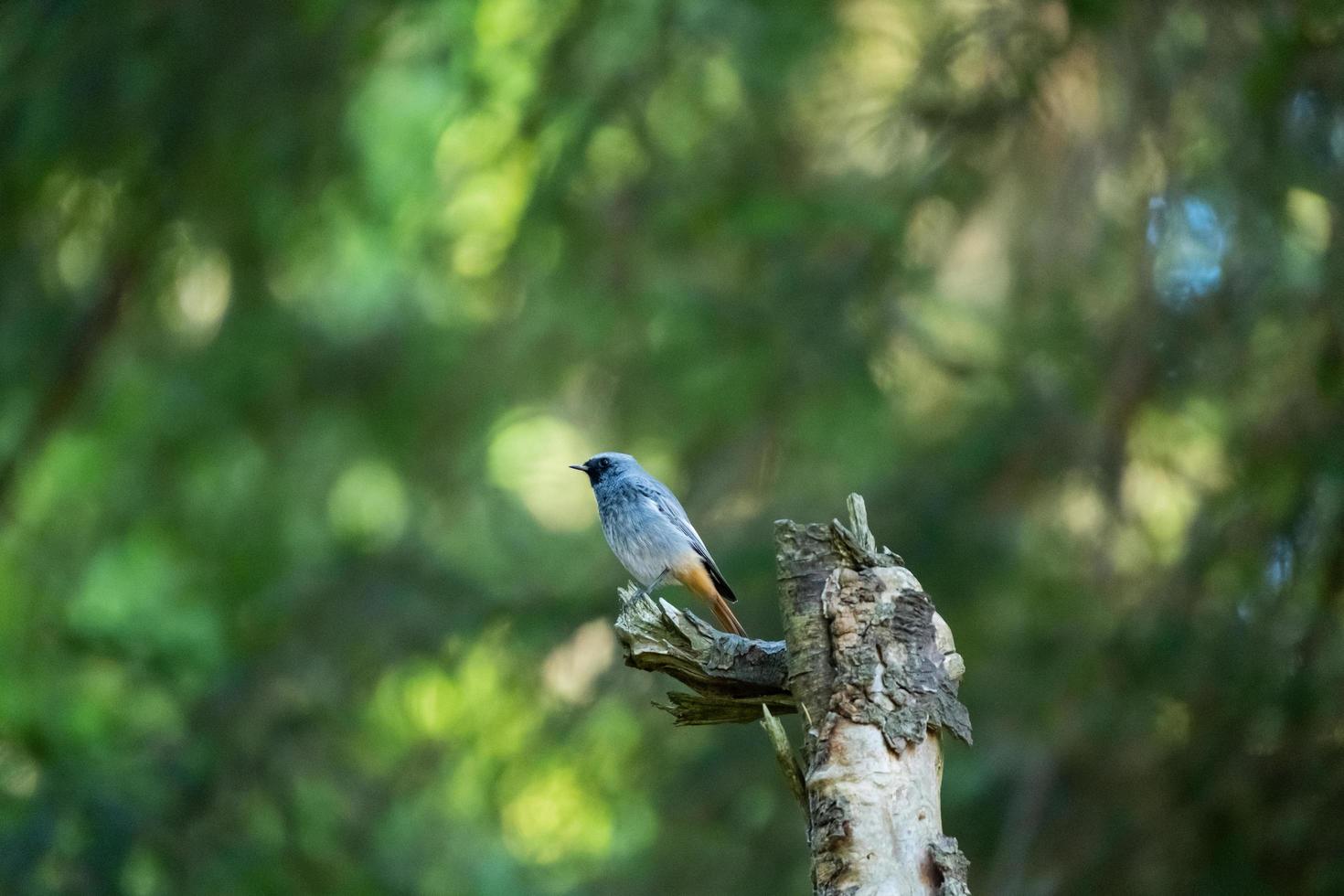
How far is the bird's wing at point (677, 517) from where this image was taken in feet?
20.0

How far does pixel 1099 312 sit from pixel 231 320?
562 centimetres

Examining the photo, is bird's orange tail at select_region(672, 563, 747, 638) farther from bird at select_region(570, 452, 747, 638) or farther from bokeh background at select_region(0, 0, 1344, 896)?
bokeh background at select_region(0, 0, 1344, 896)

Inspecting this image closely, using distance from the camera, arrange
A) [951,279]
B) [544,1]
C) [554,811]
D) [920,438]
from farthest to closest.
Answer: [554,811] → [951,279] → [920,438] → [544,1]

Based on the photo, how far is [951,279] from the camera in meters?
11.4

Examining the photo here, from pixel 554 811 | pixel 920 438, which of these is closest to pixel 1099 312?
pixel 920 438

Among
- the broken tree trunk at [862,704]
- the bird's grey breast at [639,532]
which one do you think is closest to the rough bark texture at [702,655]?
the broken tree trunk at [862,704]

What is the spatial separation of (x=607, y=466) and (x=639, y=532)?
860 mm

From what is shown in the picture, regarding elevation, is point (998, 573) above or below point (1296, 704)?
above

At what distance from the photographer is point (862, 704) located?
3293 millimetres

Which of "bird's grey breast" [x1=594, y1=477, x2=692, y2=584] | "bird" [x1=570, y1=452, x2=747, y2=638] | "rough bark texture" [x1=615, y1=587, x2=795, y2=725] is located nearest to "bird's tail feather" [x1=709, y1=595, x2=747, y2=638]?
"bird" [x1=570, y1=452, x2=747, y2=638]

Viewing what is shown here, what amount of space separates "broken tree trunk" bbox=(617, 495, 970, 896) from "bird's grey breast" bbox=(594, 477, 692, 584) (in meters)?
2.29

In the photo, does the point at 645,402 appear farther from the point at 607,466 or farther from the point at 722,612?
the point at 722,612

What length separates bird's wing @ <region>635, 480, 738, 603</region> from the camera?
20.0 feet

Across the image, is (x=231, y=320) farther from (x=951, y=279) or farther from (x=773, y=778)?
(x=951, y=279)
